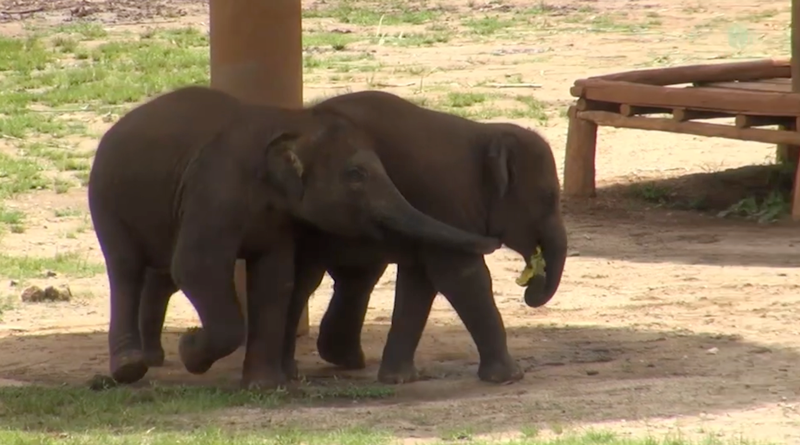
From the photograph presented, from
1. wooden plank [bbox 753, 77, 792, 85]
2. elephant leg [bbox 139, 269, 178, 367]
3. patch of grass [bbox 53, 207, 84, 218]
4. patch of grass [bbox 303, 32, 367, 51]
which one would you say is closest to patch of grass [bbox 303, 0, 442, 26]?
patch of grass [bbox 303, 32, 367, 51]

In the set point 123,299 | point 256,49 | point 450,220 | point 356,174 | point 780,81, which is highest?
point 256,49

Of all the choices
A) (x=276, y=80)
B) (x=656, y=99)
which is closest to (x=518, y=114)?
(x=656, y=99)

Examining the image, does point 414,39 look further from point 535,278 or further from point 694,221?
point 535,278

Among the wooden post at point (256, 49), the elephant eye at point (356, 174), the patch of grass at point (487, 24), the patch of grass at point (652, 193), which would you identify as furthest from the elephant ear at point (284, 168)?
the patch of grass at point (487, 24)

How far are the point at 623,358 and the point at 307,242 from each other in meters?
1.67

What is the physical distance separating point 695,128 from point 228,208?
587 centimetres

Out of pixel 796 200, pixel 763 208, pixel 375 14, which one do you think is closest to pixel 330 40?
pixel 375 14

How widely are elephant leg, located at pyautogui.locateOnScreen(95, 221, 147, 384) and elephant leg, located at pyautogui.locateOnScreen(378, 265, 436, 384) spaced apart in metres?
1.17

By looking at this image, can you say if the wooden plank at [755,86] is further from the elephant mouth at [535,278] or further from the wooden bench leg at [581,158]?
the elephant mouth at [535,278]

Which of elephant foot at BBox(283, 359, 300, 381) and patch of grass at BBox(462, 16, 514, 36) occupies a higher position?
patch of grass at BBox(462, 16, 514, 36)

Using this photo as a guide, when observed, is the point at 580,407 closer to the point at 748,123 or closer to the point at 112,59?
the point at 748,123

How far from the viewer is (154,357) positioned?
27.9 ft

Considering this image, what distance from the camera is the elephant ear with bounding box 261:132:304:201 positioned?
762 centimetres

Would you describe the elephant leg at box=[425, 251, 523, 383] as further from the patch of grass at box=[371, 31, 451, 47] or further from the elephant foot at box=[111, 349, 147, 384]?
the patch of grass at box=[371, 31, 451, 47]
